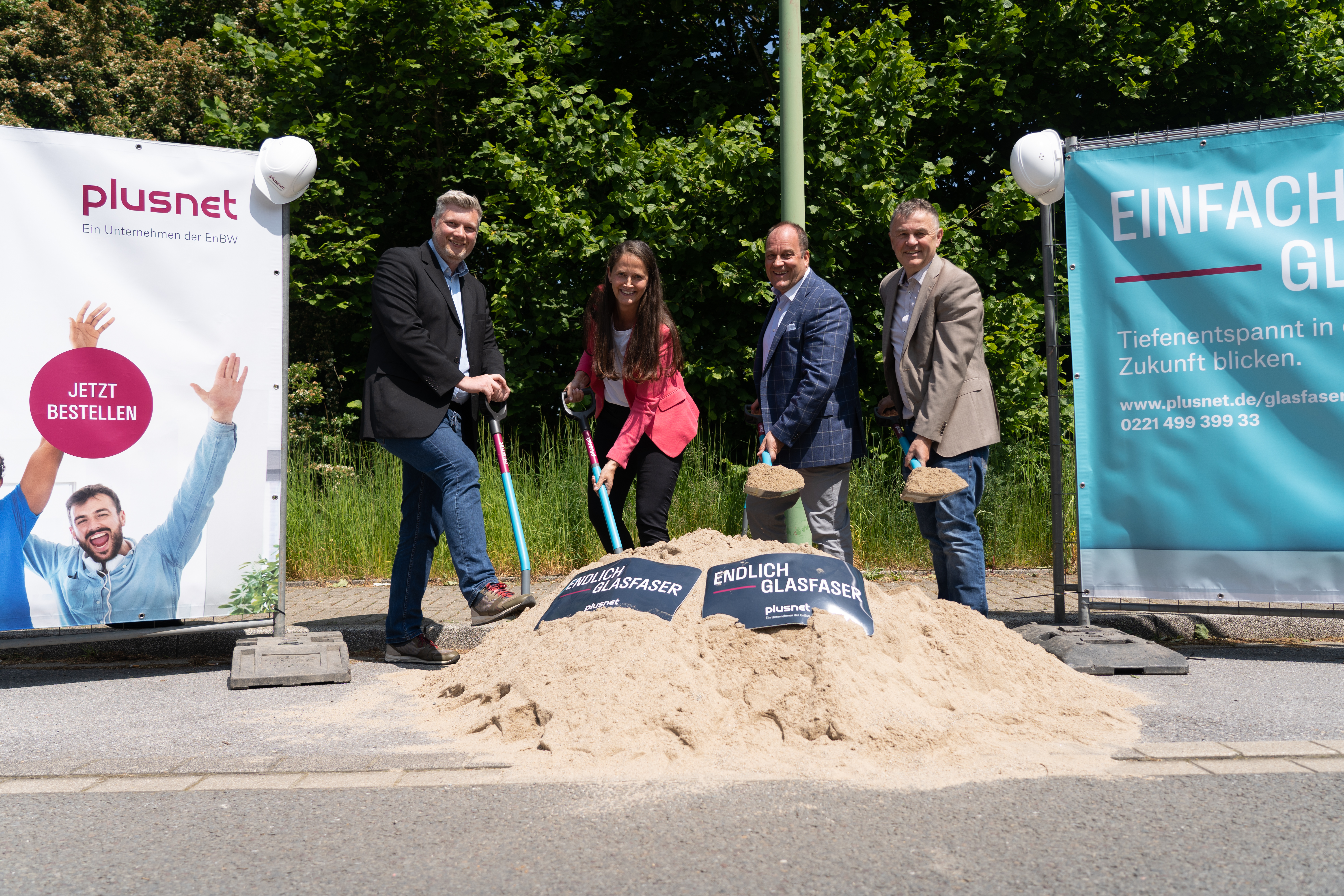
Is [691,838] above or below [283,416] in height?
below

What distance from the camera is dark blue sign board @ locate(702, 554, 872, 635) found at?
4137 mm

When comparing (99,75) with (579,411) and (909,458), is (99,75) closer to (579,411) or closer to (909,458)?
(579,411)

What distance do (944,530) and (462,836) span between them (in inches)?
116

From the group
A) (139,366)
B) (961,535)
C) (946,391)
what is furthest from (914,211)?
(139,366)

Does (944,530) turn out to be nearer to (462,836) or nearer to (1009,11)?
(462,836)

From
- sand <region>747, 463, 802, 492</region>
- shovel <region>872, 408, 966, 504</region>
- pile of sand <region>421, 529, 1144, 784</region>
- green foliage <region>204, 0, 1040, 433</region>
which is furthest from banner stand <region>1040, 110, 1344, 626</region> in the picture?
green foliage <region>204, 0, 1040, 433</region>

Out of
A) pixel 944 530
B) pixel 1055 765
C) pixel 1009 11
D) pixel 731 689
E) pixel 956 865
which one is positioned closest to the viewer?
pixel 956 865

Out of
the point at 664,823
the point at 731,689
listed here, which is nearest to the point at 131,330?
the point at 731,689

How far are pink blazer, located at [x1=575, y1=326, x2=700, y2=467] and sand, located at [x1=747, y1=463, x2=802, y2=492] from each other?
0.64 meters

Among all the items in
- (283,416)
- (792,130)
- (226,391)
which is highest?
(792,130)

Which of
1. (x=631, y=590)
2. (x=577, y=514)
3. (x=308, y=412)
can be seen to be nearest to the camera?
(x=631, y=590)

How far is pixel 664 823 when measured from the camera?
3.01 m

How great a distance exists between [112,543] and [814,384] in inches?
136

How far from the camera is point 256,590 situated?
5.38 meters
